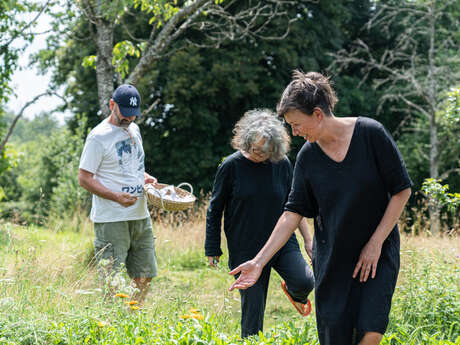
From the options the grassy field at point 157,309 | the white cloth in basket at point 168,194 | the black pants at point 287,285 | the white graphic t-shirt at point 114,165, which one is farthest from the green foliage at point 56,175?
the black pants at point 287,285

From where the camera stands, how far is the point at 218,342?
2.98 metres

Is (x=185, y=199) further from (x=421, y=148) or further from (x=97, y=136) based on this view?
(x=421, y=148)

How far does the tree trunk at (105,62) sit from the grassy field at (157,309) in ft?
6.98

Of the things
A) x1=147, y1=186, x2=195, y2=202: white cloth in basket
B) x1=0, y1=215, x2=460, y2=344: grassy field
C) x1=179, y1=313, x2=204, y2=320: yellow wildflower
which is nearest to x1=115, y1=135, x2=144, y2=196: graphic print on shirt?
x1=147, y1=186, x2=195, y2=202: white cloth in basket

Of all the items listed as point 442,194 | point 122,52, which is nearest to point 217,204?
point 442,194

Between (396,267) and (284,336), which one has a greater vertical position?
(396,267)

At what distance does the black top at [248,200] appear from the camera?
4047 mm

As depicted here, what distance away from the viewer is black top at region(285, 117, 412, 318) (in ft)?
9.15

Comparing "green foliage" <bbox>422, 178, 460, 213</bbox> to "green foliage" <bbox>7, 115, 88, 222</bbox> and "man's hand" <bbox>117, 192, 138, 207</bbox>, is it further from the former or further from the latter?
"green foliage" <bbox>7, 115, 88, 222</bbox>

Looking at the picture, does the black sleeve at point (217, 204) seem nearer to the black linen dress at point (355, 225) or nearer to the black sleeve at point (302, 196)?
the black sleeve at point (302, 196)

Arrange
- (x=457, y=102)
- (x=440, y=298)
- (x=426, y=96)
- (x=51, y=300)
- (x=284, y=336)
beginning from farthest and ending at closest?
(x=426, y=96) < (x=457, y=102) < (x=440, y=298) < (x=51, y=300) < (x=284, y=336)

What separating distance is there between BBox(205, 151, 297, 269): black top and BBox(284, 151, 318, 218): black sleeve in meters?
0.93

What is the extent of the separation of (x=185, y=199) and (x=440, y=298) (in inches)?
89.2

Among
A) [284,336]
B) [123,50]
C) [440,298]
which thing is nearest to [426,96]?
[123,50]
